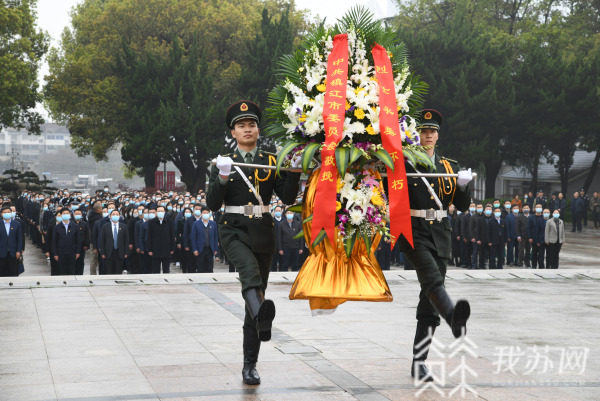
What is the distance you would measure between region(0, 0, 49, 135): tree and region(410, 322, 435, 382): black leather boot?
40.6 metres

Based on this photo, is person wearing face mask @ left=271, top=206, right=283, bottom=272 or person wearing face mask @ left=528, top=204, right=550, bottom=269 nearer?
person wearing face mask @ left=271, top=206, right=283, bottom=272

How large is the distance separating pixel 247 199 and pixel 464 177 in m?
1.77

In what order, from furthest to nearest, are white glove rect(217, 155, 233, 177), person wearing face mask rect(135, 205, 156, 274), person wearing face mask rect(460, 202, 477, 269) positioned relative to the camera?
1. person wearing face mask rect(460, 202, 477, 269)
2. person wearing face mask rect(135, 205, 156, 274)
3. white glove rect(217, 155, 233, 177)

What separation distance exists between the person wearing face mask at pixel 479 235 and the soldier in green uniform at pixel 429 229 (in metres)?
15.0

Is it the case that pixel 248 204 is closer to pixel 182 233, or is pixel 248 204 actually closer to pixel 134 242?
pixel 134 242

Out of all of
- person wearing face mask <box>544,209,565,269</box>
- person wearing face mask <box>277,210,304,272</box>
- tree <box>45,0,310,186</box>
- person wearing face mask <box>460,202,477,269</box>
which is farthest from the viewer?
tree <box>45,0,310,186</box>

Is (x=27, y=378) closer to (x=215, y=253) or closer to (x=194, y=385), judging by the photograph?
(x=194, y=385)

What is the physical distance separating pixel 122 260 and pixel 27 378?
11445mm

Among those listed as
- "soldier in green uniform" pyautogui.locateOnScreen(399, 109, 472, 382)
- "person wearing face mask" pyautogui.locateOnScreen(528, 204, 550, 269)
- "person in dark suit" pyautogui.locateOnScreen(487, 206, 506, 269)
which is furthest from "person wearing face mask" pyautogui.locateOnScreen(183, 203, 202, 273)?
"soldier in green uniform" pyautogui.locateOnScreen(399, 109, 472, 382)

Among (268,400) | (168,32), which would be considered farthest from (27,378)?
(168,32)

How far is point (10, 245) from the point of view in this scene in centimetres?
1667

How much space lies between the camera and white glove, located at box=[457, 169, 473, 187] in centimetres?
691

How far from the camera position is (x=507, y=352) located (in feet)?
27.1

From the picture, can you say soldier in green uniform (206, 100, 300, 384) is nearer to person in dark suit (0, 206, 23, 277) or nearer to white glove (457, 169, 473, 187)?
white glove (457, 169, 473, 187)
